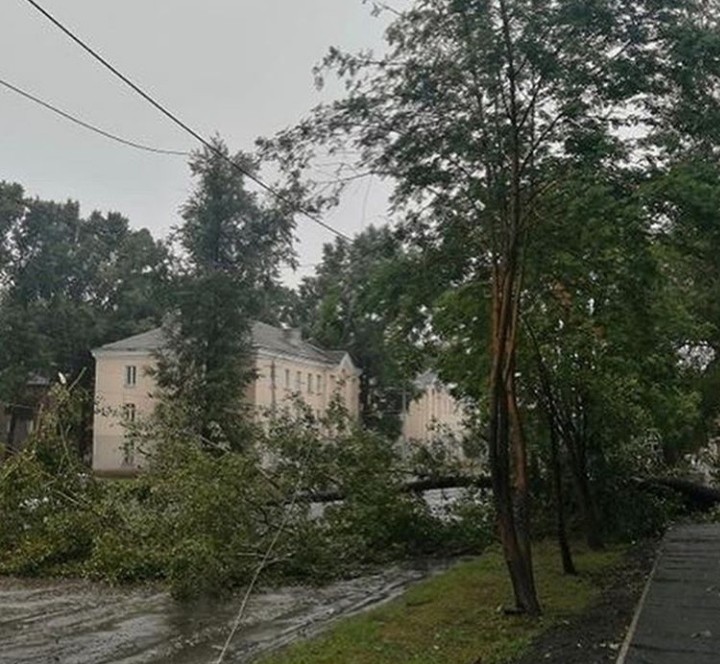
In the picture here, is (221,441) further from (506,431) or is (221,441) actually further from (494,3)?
(494,3)

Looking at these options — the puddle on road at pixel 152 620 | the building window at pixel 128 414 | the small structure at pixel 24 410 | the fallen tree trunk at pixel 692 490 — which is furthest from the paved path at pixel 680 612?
the small structure at pixel 24 410

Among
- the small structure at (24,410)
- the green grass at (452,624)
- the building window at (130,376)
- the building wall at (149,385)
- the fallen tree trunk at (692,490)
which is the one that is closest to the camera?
the green grass at (452,624)

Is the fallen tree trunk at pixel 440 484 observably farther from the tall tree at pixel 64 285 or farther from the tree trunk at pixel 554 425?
the tall tree at pixel 64 285

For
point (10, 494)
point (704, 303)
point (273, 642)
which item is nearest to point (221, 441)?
point (10, 494)

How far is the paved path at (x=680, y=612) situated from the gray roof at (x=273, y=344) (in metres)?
31.1

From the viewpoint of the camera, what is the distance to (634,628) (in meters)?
7.45

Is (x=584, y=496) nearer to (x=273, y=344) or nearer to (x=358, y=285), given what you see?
(x=358, y=285)

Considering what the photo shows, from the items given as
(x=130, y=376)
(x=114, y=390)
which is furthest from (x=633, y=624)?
(x=114, y=390)

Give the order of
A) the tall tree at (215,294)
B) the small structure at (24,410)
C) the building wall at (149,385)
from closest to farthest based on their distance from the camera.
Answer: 1. the tall tree at (215,294)
2. the building wall at (149,385)
3. the small structure at (24,410)

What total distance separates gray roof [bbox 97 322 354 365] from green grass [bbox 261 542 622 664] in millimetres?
31275

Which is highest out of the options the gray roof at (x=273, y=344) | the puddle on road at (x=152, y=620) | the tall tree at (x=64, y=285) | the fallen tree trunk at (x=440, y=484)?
the tall tree at (x=64, y=285)

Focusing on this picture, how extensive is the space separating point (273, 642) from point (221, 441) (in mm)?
5625

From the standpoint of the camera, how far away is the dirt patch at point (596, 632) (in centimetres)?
670

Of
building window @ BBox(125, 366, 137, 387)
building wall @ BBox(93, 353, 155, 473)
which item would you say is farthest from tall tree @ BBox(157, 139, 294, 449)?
building window @ BBox(125, 366, 137, 387)
